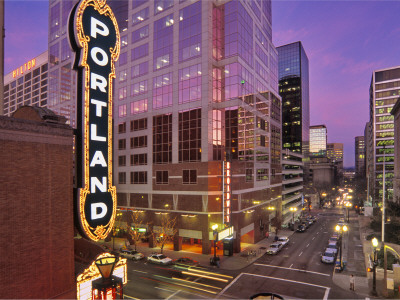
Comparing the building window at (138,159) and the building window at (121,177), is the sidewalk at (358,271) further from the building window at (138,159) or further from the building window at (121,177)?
the building window at (121,177)

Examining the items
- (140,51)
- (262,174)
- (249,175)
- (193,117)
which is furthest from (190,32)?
(262,174)

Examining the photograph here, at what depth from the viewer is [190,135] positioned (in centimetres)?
4353

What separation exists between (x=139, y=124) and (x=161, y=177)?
11.3 metres

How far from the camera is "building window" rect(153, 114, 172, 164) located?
45938 mm

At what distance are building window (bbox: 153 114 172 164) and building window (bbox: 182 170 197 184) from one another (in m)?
4.13

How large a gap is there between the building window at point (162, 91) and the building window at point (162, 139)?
2.24 m

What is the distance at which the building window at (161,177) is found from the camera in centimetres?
4516

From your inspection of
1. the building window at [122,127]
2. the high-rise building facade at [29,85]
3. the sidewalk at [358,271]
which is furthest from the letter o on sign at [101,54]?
the high-rise building facade at [29,85]

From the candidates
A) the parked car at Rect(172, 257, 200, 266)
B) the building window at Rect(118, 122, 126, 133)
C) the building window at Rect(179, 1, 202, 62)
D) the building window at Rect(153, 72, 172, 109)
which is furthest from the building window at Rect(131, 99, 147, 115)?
the parked car at Rect(172, 257, 200, 266)

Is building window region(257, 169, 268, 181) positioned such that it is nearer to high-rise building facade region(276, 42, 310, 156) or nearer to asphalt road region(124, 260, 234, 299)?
asphalt road region(124, 260, 234, 299)

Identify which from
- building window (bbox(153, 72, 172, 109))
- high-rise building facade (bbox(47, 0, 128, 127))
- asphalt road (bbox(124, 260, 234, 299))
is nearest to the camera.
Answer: asphalt road (bbox(124, 260, 234, 299))

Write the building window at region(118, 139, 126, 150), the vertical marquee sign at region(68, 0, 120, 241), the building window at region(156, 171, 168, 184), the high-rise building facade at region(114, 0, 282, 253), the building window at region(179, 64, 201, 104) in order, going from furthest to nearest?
1. the building window at region(118, 139, 126, 150)
2. the building window at region(156, 171, 168, 184)
3. the building window at region(179, 64, 201, 104)
4. the high-rise building facade at region(114, 0, 282, 253)
5. the vertical marquee sign at region(68, 0, 120, 241)

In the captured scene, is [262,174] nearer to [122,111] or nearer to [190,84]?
[190,84]

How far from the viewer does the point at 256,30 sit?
5325 centimetres
